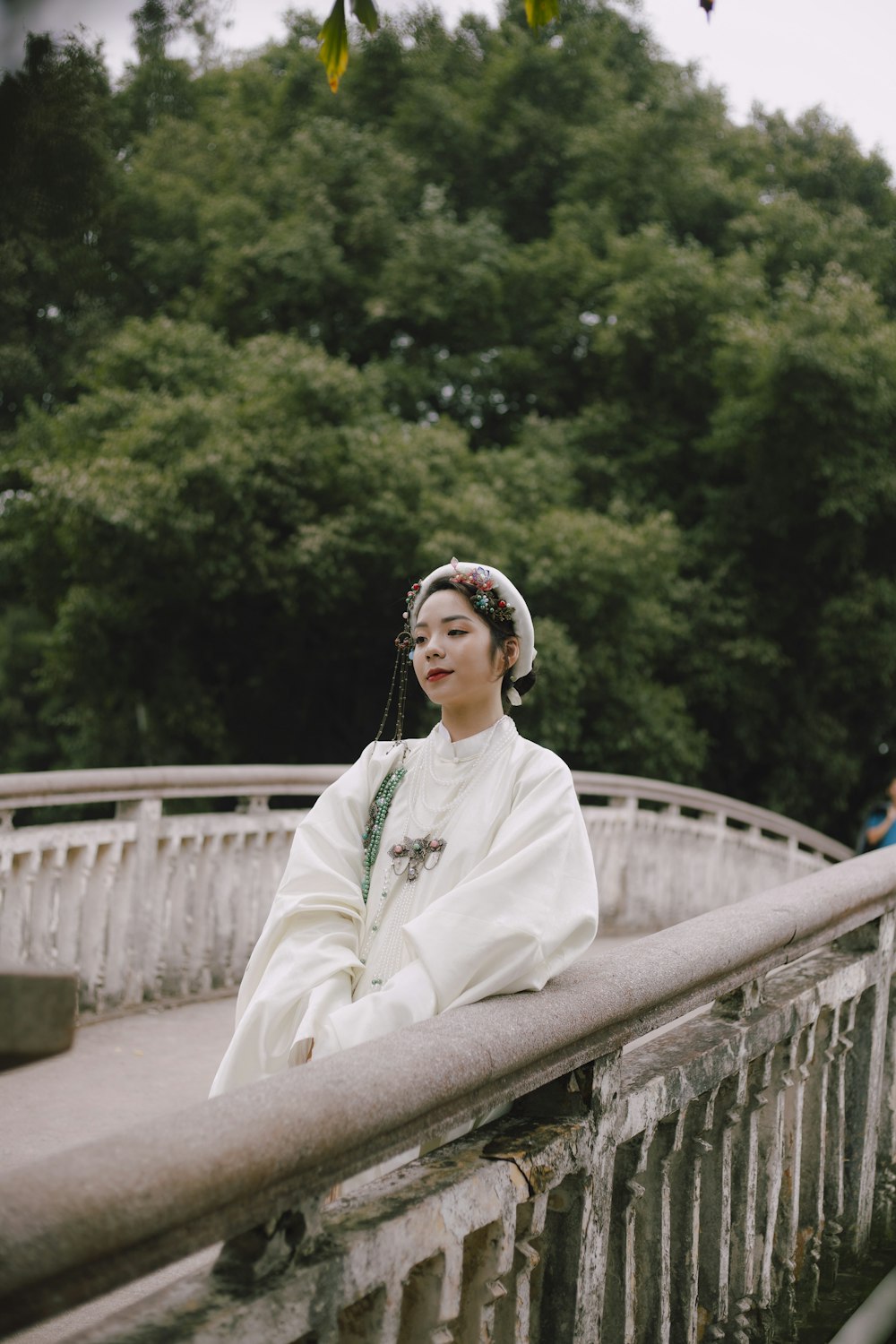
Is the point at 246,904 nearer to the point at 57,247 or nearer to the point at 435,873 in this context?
the point at 435,873

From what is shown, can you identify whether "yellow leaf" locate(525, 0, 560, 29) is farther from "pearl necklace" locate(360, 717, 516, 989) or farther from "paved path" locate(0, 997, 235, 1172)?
"paved path" locate(0, 997, 235, 1172)

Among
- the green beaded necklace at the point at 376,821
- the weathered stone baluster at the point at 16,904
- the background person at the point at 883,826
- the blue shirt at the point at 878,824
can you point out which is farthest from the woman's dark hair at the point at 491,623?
the blue shirt at the point at 878,824

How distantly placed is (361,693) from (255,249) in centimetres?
607

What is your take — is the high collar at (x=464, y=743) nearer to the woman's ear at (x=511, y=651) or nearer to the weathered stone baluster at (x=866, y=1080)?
the woman's ear at (x=511, y=651)

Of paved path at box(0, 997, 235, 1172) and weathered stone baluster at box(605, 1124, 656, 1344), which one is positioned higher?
weathered stone baluster at box(605, 1124, 656, 1344)

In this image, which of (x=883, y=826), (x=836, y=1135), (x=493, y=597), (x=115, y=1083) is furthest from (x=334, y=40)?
(x=883, y=826)

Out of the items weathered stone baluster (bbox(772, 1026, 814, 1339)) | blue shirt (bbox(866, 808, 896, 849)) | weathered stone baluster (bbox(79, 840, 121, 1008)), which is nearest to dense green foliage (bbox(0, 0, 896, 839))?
blue shirt (bbox(866, 808, 896, 849))

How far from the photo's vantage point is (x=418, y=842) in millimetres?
2055

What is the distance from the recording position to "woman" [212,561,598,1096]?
167 cm

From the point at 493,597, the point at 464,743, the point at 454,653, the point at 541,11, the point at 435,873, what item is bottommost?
the point at 435,873

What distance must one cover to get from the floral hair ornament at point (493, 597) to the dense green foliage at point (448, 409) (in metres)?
8.93

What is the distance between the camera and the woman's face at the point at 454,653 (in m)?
2.13

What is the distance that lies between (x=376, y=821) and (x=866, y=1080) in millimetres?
1353

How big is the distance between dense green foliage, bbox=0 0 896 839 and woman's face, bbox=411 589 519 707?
897cm
